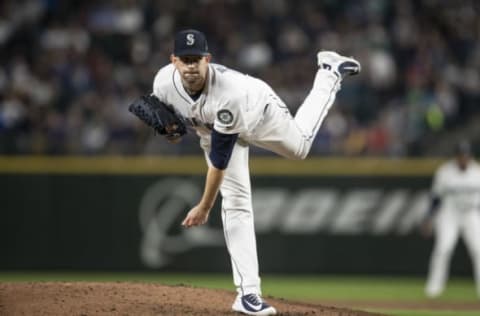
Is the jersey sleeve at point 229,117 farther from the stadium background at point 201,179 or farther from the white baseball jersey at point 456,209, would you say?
the stadium background at point 201,179

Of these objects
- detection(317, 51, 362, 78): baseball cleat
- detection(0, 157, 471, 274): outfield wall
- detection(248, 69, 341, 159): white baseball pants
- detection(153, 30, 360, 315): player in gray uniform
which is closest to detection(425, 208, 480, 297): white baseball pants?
detection(0, 157, 471, 274): outfield wall

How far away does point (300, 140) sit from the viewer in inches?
269

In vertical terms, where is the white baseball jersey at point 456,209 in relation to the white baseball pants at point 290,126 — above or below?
below

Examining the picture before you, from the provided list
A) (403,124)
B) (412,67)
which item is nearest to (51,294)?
(403,124)

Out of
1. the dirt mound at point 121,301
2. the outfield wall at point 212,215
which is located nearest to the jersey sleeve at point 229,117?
the dirt mound at point 121,301

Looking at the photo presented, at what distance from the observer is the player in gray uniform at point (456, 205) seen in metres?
13.3

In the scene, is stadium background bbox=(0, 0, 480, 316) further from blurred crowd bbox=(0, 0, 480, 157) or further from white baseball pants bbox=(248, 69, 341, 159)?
white baseball pants bbox=(248, 69, 341, 159)

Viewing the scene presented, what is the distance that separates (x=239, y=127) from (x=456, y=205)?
7.99 meters

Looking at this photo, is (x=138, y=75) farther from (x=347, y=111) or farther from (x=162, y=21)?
(x=347, y=111)

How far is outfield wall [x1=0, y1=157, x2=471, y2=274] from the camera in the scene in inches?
576

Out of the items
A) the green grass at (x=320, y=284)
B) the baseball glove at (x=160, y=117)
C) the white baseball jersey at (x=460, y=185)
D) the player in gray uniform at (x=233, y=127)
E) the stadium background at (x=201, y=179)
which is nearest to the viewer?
the player in gray uniform at (x=233, y=127)

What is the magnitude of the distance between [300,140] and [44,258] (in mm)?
8683

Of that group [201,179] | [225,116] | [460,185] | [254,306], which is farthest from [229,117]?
[201,179]

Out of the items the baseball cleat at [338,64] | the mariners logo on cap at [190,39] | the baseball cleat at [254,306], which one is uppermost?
the mariners logo on cap at [190,39]
